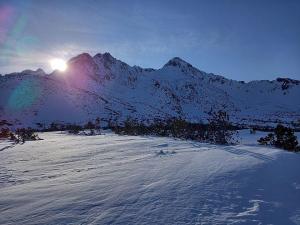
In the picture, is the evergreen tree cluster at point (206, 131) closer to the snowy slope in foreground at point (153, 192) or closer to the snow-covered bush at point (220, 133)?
the snow-covered bush at point (220, 133)

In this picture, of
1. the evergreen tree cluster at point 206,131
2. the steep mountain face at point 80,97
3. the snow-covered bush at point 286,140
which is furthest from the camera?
the steep mountain face at point 80,97

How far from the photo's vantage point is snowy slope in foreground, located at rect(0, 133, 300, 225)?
5.25 metres

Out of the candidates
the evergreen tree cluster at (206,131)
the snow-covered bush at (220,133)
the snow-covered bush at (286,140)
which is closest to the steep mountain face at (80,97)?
the evergreen tree cluster at (206,131)

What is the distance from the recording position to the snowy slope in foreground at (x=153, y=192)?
5246mm

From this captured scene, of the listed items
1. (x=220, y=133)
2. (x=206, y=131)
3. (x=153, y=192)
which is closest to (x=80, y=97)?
(x=206, y=131)

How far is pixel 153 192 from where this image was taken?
650 centimetres

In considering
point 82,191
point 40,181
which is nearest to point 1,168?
point 40,181

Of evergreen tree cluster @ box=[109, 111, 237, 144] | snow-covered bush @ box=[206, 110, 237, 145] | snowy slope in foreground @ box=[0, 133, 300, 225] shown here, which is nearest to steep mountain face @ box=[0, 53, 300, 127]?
evergreen tree cluster @ box=[109, 111, 237, 144]

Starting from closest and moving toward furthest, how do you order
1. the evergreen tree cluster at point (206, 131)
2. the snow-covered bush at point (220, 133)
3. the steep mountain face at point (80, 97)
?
the snow-covered bush at point (220, 133)
the evergreen tree cluster at point (206, 131)
the steep mountain face at point (80, 97)

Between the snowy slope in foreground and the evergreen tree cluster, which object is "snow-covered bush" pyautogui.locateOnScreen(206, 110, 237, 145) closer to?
the evergreen tree cluster

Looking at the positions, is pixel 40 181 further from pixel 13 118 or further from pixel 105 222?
pixel 13 118

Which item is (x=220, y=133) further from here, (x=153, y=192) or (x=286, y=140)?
(x=153, y=192)

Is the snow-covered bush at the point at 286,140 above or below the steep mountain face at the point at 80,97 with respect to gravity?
A: below

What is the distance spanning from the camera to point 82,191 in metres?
6.74
